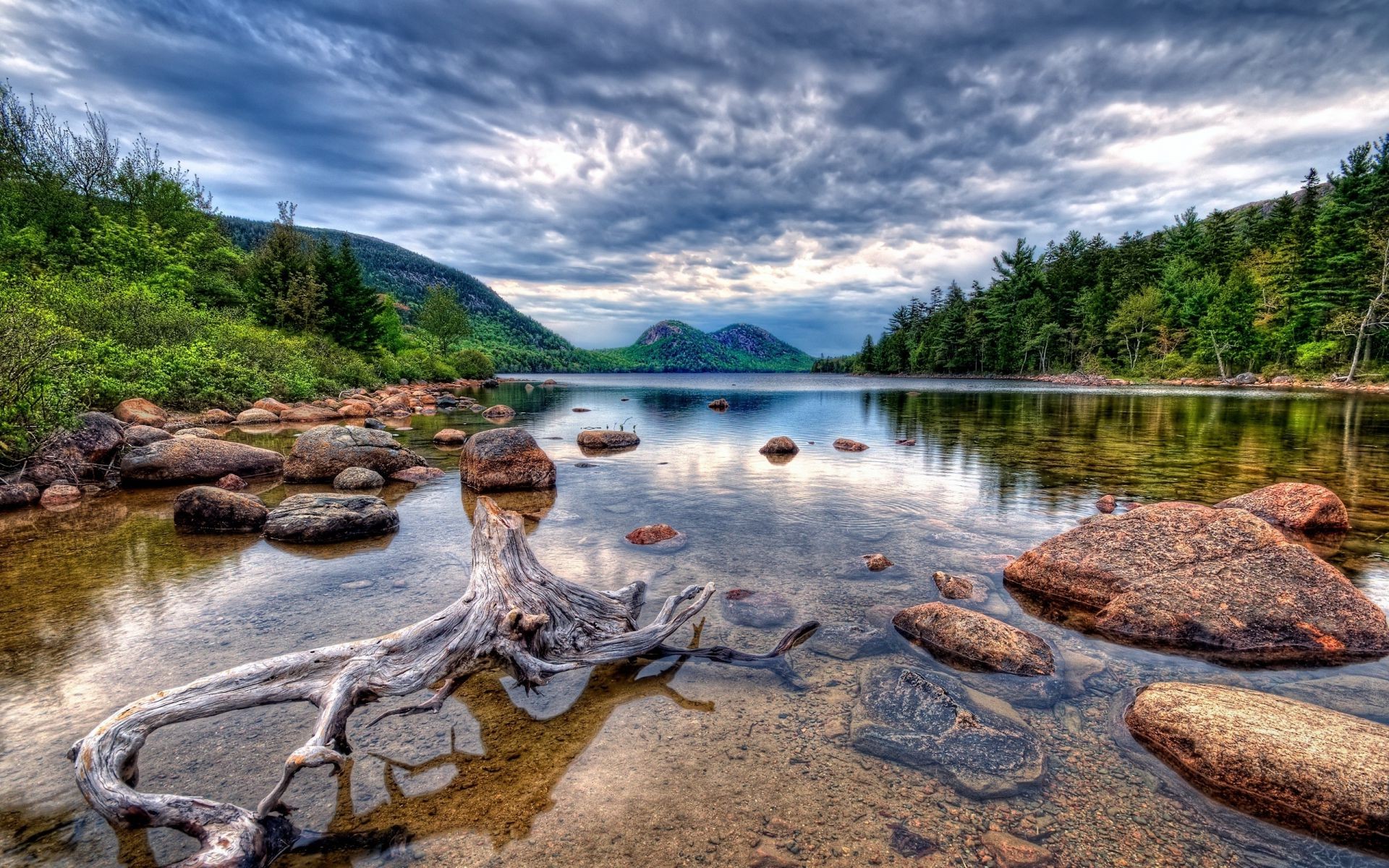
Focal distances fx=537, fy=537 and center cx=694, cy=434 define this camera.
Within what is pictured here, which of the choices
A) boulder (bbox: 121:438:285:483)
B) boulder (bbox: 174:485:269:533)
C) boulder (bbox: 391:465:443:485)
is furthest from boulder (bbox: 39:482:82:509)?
boulder (bbox: 391:465:443:485)

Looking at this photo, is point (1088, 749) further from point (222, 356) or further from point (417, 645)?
point (222, 356)

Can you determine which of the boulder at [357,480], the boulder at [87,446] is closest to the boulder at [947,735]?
the boulder at [357,480]

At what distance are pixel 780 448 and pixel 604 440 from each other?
750 cm

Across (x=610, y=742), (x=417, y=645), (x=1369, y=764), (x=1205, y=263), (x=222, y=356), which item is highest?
(x=1205, y=263)

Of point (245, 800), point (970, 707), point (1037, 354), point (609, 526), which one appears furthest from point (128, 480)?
point (1037, 354)

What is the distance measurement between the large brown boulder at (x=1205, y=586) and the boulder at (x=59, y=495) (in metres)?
18.9

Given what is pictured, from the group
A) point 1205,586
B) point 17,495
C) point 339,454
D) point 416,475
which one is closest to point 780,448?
point 416,475

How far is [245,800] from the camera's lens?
3.88 metres

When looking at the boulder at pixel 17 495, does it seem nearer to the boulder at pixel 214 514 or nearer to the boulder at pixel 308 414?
the boulder at pixel 214 514

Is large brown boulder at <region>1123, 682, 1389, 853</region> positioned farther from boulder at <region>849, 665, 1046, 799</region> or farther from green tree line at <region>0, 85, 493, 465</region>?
green tree line at <region>0, 85, 493, 465</region>

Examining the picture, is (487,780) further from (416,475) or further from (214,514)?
(416,475)

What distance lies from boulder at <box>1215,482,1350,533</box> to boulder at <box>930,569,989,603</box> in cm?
539

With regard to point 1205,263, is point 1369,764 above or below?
below

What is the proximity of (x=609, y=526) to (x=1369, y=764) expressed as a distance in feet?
32.0
